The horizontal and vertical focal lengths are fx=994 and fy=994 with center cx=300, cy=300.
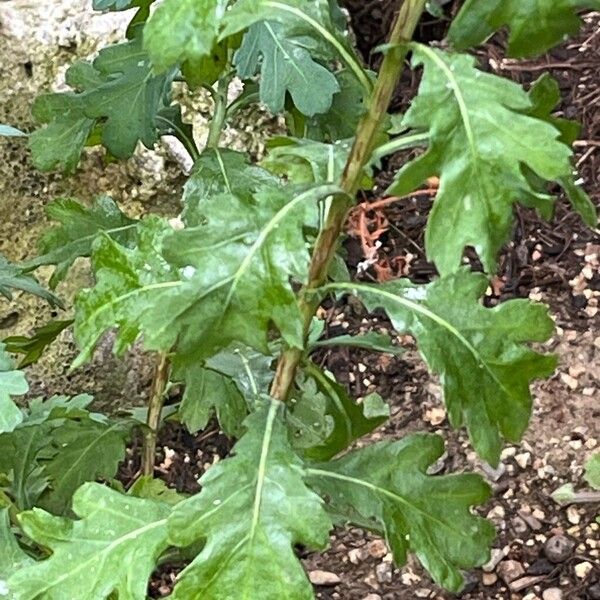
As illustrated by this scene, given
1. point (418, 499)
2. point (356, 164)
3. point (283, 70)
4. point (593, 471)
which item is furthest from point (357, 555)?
point (356, 164)

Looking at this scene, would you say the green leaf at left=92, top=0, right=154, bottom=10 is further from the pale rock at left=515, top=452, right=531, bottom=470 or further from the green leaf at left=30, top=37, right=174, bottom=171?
the pale rock at left=515, top=452, right=531, bottom=470

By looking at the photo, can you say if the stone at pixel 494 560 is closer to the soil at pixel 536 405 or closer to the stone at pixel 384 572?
the soil at pixel 536 405

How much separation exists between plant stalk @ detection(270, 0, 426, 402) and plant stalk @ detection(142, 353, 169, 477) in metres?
0.39

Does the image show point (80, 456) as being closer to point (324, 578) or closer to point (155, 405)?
point (155, 405)

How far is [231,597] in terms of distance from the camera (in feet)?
2.91

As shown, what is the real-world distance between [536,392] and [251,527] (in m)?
1.40

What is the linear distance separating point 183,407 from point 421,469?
51cm

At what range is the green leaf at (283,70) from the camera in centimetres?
126

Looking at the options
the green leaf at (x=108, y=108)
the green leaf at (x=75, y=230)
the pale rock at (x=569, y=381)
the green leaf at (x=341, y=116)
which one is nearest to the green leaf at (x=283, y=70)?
the green leaf at (x=341, y=116)

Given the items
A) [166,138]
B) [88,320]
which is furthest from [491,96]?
[166,138]

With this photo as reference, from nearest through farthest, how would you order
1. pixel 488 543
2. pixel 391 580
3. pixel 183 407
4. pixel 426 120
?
1. pixel 426 120
2. pixel 488 543
3. pixel 183 407
4. pixel 391 580

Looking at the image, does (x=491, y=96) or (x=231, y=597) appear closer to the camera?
(x=491, y=96)

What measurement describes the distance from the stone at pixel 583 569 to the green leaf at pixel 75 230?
1.10m

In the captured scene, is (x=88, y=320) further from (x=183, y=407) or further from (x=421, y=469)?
(x=183, y=407)
